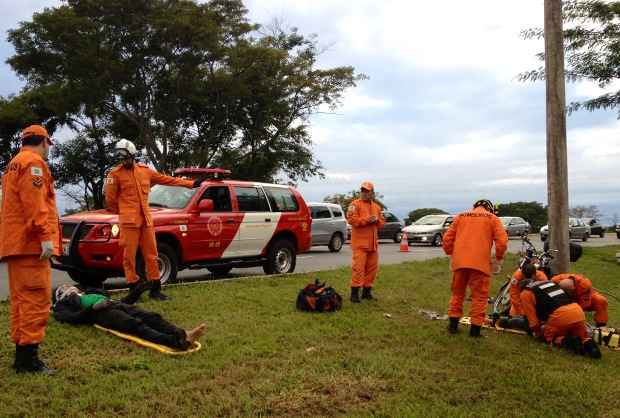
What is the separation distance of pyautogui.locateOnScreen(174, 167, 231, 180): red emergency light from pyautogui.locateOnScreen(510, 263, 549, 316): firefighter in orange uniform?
5356 mm

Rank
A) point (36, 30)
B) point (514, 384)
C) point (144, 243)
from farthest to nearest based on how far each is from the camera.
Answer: point (36, 30)
point (144, 243)
point (514, 384)

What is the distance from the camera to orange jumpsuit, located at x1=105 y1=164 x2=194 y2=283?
7363 mm

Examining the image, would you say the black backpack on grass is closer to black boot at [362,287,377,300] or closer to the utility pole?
black boot at [362,287,377,300]

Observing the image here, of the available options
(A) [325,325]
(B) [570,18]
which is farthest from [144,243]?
(B) [570,18]

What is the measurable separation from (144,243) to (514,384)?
4.67 meters

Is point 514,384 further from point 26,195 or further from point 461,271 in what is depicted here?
point 26,195

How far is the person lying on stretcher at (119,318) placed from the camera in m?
5.54

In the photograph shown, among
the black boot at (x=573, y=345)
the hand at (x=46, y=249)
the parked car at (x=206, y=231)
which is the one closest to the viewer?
the hand at (x=46, y=249)

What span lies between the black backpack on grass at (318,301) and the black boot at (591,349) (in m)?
3.01

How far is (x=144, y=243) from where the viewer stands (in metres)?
7.52

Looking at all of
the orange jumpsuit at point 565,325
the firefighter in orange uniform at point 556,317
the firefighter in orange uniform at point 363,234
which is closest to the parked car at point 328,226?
the firefighter in orange uniform at point 363,234

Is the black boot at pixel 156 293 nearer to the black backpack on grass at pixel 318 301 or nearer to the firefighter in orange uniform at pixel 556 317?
the black backpack on grass at pixel 318 301

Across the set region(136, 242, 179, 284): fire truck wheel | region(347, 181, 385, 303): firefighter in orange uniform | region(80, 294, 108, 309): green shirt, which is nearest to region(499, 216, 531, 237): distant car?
region(347, 181, 385, 303): firefighter in orange uniform

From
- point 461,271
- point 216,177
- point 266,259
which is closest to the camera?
point 461,271
